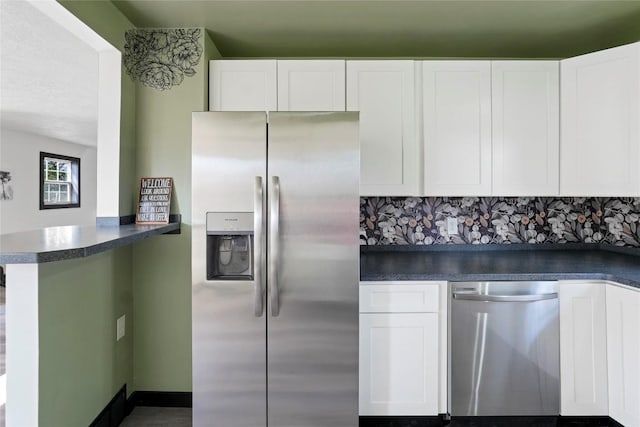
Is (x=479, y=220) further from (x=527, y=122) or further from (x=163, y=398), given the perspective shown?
(x=163, y=398)

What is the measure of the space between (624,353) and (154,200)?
270cm

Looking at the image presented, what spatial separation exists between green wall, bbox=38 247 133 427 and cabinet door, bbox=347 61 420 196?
1569 millimetres

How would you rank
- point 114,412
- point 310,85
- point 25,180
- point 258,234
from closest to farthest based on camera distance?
point 258,234, point 114,412, point 310,85, point 25,180

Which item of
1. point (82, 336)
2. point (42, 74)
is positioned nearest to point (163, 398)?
point (82, 336)

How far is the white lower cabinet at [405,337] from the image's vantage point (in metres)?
2.06

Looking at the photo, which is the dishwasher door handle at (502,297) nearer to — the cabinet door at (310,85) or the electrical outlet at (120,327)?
the cabinet door at (310,85)

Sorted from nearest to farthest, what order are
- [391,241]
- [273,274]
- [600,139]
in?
[273,274] < [600,139] < [391,241]

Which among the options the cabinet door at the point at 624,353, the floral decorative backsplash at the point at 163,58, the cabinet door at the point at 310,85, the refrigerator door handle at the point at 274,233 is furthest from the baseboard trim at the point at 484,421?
the floral decorative backsplash at the point at 163,58

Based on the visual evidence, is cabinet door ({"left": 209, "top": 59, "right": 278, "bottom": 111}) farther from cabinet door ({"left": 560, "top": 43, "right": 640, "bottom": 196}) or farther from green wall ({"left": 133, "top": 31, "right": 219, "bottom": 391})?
cabinet door ({"left": 560, "top": 43, "right": 640, "bottom": 196})

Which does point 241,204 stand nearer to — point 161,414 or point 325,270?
point 325,270

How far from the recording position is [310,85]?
7.95 feet

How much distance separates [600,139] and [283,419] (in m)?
2.40

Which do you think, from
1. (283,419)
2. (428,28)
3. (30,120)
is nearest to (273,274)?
(283,419)

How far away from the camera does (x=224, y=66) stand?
243cm
